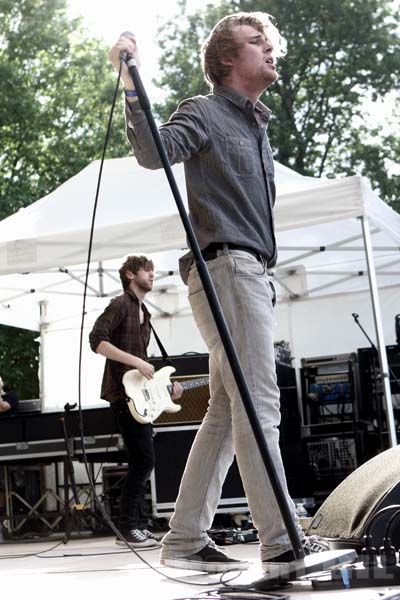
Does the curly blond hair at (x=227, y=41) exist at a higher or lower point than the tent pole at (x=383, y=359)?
higher

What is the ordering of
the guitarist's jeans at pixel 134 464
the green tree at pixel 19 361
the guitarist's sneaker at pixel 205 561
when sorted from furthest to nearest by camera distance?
the green tree at pixel 19 361 → the guitarist's jeans at pixel 134 464 → the guitarist's sneaker at pixel 205 561

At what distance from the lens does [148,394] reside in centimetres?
688

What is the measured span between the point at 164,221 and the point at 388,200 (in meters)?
15.3

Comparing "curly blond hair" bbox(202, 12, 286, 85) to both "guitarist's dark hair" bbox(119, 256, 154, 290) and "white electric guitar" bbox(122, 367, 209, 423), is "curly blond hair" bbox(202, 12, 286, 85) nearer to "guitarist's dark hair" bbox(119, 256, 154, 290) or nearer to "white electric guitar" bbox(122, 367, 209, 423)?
"guitarist's dark hair" bbox(119, 256, 154, 290)

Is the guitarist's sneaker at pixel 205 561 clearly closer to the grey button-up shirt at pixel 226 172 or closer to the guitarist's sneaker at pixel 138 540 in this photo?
the grey button-up shirt at pixel 226 172

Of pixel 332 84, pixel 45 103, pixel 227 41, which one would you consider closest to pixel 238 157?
pixel 227 41

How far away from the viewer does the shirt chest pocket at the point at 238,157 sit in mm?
3295

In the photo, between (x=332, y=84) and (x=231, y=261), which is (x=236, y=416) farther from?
(x=332, y=84)

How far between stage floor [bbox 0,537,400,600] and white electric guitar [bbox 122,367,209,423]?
0.91m

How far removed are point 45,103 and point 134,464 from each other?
1752 centimetres

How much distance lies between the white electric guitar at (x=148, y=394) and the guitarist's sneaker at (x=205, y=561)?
10.5ft

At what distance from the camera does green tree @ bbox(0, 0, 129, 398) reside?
70.4 feet

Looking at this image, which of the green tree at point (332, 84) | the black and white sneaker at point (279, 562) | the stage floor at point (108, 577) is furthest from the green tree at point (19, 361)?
the black and white sneaker at point (279, 562)

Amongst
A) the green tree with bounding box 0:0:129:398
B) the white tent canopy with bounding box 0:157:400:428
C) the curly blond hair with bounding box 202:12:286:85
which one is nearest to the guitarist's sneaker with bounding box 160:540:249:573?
the curly blond hair with bounding box 202:12:286:85
